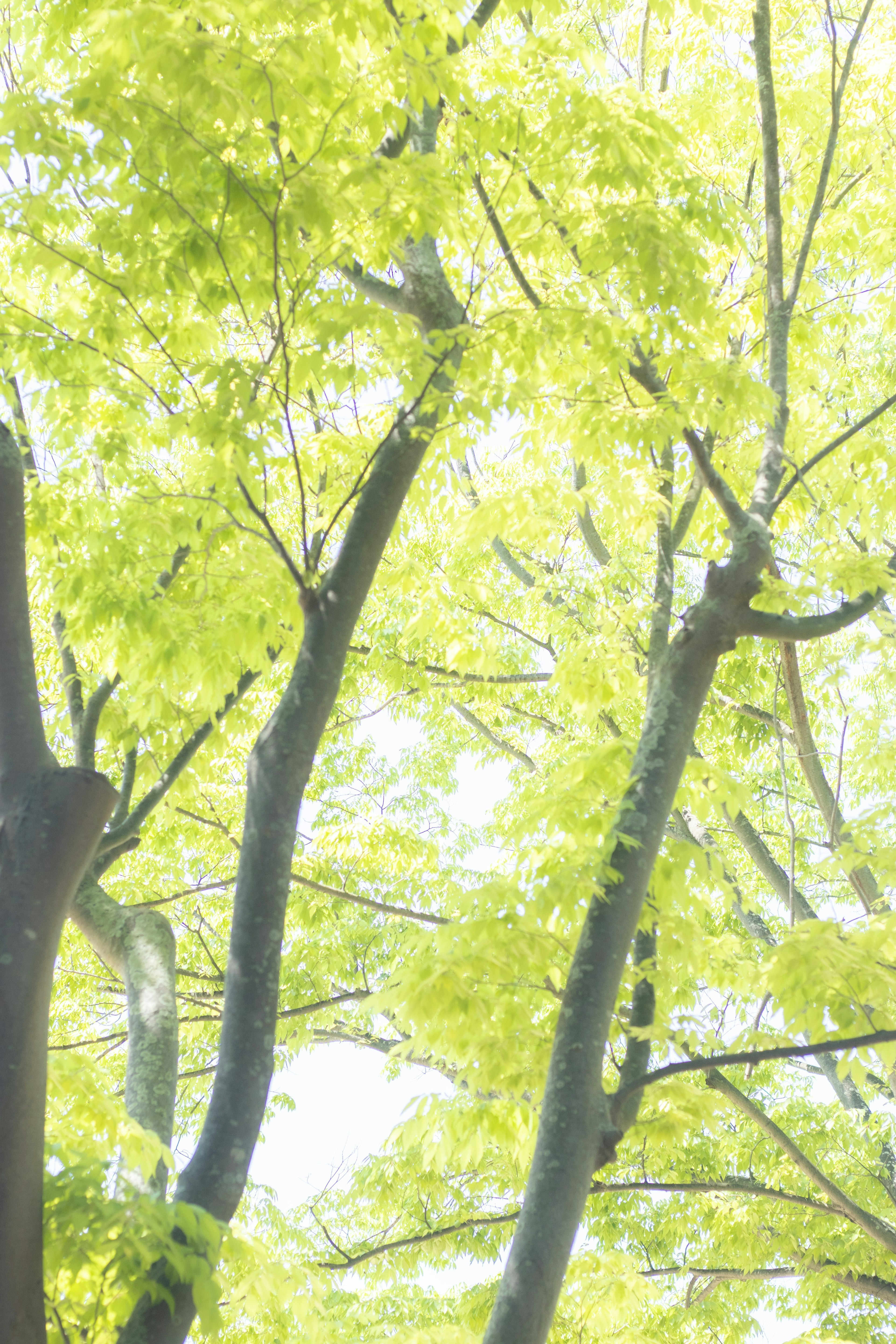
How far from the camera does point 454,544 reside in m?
5.91

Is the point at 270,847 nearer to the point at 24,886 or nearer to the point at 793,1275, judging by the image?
the point at 24,886

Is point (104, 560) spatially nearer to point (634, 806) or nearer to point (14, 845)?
point (14, 845)

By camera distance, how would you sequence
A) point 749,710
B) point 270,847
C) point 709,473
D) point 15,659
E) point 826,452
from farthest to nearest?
point 749,710 < point 826,452 < point 709,473 < point 270,847 < point 15,659

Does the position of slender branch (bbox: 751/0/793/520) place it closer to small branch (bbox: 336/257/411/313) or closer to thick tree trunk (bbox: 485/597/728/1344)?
thick tree trunk (bbox: 485/597/728/1344)

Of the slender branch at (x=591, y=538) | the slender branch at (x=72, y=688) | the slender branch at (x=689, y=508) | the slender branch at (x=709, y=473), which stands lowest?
the slender branch at (x=72, y=688)

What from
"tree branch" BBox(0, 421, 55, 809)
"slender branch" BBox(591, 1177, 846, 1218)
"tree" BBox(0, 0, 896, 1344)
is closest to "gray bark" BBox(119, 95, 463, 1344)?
"tree" BBox(0, 0, 896, 1344)

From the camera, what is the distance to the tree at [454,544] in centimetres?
228

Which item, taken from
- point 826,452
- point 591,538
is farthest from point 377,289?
point 591,538

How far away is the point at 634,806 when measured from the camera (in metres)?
2.96

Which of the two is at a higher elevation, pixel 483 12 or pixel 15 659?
pixel 483 12

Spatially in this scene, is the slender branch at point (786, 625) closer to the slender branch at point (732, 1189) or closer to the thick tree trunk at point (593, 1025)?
the thick tree trunk at point (593, 1025)

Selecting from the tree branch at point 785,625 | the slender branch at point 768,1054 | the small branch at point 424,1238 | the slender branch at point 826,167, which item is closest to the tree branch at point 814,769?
the tree branch at point 785,625

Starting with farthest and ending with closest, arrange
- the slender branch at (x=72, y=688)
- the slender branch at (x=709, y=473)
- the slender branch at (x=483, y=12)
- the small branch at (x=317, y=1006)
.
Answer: the small branch at (x=317, y=1006) < the slender branch at (x=72, y=688) < the slender branch at (x=483, y=12) < the slender branch at (x=709, y=473)

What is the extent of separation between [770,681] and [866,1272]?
3.45m
